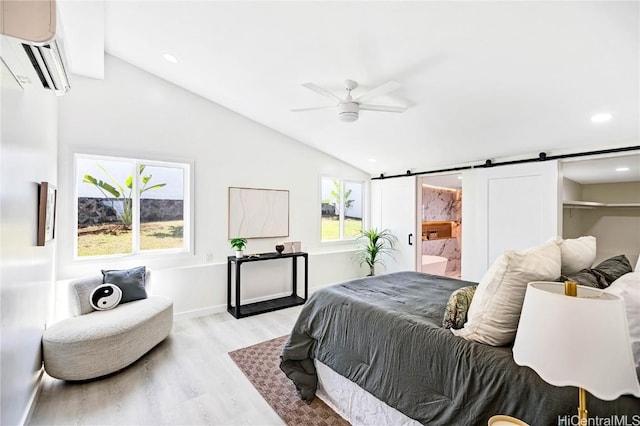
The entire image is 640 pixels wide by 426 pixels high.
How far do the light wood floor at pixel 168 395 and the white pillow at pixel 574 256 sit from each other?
6.89 feet

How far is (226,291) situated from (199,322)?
22.4 inches

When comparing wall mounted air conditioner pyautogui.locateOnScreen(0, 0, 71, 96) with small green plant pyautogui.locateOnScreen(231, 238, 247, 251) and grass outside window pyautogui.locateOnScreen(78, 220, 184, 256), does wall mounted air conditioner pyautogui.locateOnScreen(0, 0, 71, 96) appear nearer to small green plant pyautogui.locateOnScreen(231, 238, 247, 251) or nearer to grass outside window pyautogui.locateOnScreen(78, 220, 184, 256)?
grass outside window pyautogui.locateOnScreen(78, 220, 184, 256)

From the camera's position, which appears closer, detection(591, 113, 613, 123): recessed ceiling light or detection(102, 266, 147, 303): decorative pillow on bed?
detection(591, 113, 613, 123): recessed ceiling light

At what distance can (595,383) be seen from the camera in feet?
2.76

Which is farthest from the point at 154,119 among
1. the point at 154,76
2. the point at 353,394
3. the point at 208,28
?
the point at 353,394

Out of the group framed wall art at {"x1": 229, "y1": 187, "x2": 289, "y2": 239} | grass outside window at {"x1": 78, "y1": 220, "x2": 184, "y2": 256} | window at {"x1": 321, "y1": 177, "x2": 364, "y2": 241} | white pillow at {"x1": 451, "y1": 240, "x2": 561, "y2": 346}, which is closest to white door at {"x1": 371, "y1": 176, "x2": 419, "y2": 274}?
window at {"x1": 321, "y1": 177, "x2": 364, "y2": 241}

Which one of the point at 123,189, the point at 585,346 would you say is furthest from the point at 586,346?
the point at 123,189

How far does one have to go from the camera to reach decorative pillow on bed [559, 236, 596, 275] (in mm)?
1754

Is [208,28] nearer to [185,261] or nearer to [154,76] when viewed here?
[154,76]

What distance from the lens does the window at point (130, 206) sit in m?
3.45

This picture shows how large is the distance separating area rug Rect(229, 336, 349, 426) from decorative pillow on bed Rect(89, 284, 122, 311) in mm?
1280

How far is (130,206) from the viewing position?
3707mm

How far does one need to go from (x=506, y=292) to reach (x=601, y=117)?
8.64 ft

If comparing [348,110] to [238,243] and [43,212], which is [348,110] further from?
[43,212]
